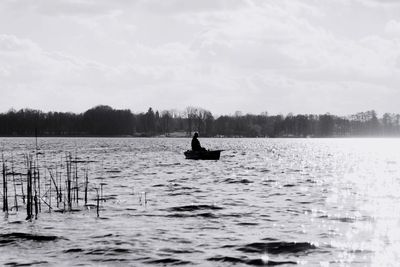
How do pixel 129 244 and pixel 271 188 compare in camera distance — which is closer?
pixel 129 244

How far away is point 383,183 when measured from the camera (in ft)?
116

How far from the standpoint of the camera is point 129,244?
14602 mm

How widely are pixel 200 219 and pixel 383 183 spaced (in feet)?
69.9

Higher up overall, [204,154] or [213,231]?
[204,154]

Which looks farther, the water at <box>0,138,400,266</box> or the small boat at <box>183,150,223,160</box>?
the small boat at <box>183,150,223,160</box>

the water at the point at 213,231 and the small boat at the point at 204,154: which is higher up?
the small boat at the point at 204,154

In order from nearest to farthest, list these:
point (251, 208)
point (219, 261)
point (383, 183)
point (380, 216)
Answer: point (219, 261) < point (380, 216) < point (251, 208) < point (383, 183)

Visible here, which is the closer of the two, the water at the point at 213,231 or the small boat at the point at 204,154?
the water at the point at 213,231

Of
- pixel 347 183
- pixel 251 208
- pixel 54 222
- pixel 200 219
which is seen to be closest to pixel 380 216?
pixel 251 208

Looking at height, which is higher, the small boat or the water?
the small boat

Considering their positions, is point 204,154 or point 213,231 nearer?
point 213,231

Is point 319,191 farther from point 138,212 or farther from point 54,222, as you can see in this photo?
point 54,222

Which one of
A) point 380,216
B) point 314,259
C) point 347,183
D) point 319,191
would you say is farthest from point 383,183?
point 314,259

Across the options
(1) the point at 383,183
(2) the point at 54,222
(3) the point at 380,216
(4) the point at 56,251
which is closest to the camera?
(4) the point at 56,251
